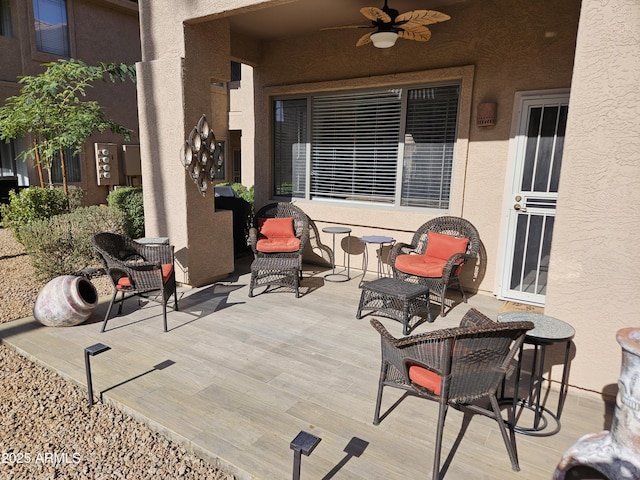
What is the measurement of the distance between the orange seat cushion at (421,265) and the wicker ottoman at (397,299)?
0.95ft

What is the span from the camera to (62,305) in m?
4.11

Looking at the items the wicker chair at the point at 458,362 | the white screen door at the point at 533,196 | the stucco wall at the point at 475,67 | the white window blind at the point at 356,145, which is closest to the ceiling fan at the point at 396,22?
the stucco wall at the point at 475,67

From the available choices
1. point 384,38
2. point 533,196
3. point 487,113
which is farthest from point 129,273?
point 533,196

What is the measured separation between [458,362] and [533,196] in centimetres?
346

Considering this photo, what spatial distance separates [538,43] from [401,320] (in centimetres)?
346

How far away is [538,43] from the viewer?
4.69 m

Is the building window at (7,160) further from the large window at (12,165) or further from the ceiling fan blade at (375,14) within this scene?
the ceiling fan blade at (375,14)

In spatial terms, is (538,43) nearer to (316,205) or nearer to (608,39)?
(608,39)

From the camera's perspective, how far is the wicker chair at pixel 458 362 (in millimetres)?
2154

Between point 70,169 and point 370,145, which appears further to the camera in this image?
point 70,169

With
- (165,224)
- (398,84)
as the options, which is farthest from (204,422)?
(398,84)

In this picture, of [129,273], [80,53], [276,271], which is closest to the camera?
[129,273]

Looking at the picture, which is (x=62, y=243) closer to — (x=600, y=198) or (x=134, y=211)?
(x=134, y=211)

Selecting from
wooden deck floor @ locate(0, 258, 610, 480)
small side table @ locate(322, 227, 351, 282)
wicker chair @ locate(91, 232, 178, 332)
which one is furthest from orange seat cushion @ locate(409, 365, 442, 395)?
small side table @ locate(322, 227, 351, 282)
